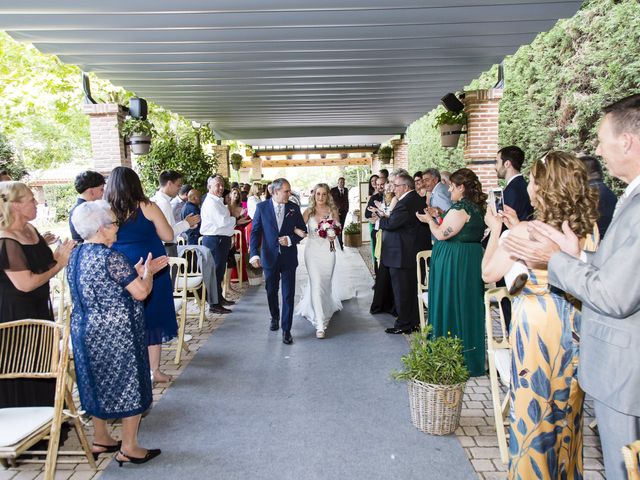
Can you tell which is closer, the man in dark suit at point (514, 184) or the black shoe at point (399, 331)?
the man in dark suit at point (514, 184)

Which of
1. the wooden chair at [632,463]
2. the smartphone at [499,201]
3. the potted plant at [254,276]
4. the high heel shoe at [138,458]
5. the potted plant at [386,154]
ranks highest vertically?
the potted plant at [386,154]

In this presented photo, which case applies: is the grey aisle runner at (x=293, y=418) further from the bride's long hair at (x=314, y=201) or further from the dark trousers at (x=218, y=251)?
the bride's long hair at (x=314, y=201)

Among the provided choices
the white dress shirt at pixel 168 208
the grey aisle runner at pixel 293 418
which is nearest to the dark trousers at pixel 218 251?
the white dress shirt at pixel 168 208

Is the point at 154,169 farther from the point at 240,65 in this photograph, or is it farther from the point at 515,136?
the point at 515,136

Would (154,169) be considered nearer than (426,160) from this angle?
Yes

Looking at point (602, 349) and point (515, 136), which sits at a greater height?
point (515, 136)

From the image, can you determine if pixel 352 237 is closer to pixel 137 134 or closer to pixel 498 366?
pixel 137 134

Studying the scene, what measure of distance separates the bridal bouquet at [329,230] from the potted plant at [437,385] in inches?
92.8

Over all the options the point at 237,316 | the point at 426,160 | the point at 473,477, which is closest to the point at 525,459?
the point at 473,477

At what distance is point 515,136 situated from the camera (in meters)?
8.67

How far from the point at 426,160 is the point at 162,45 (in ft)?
32.4

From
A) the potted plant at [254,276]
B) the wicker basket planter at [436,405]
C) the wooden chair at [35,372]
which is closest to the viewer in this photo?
the wooden chair at [35,372]

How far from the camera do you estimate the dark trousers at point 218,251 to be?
6.79m

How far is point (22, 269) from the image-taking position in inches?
114
